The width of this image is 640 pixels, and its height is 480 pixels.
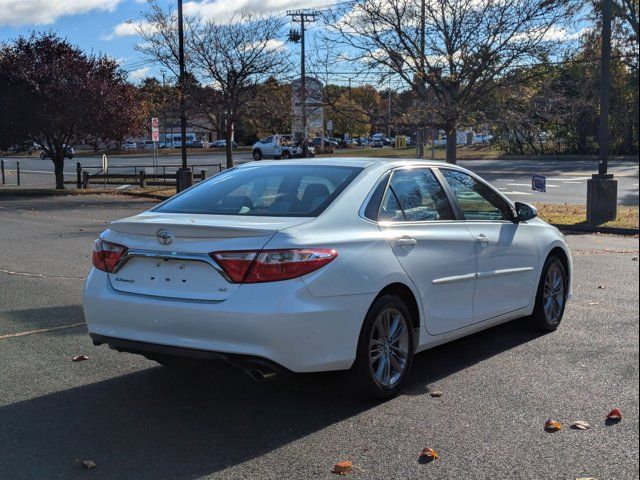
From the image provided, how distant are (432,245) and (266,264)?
147cm

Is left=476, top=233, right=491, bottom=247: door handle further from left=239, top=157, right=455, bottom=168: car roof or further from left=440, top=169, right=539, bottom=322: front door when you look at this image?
left=239, top=157, right=455, bottom=168: car roof

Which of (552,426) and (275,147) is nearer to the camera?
(552,426)

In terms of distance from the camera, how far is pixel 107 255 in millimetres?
4750

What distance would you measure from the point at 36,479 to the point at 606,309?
5732 mm

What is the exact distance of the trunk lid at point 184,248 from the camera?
4.23 meters

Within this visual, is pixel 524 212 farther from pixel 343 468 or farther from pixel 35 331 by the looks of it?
pixel 35 331

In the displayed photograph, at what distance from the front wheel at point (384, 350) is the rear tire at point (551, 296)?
6.42 ft

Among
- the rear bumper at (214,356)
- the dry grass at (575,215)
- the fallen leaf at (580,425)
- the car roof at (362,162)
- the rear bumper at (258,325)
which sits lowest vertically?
the fallen leaf at (580,425)

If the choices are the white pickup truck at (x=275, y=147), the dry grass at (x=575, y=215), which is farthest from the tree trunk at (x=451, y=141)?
the white pickup truck at (x=275, y=147)

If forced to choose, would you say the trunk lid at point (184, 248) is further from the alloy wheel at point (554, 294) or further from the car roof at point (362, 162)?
the alloy wheel at point (554, 294)

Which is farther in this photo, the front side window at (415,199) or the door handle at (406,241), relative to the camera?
the front side window at (415,199)

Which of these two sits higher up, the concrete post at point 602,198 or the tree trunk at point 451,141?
the tree trunk at point 451,141

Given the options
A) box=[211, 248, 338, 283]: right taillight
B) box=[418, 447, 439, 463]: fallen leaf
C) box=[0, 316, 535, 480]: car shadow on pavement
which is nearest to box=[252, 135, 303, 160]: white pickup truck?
box=[0, 316, 535, 480]: car shadow on pavement

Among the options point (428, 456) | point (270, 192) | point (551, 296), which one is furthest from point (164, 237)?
point (551, 296)
